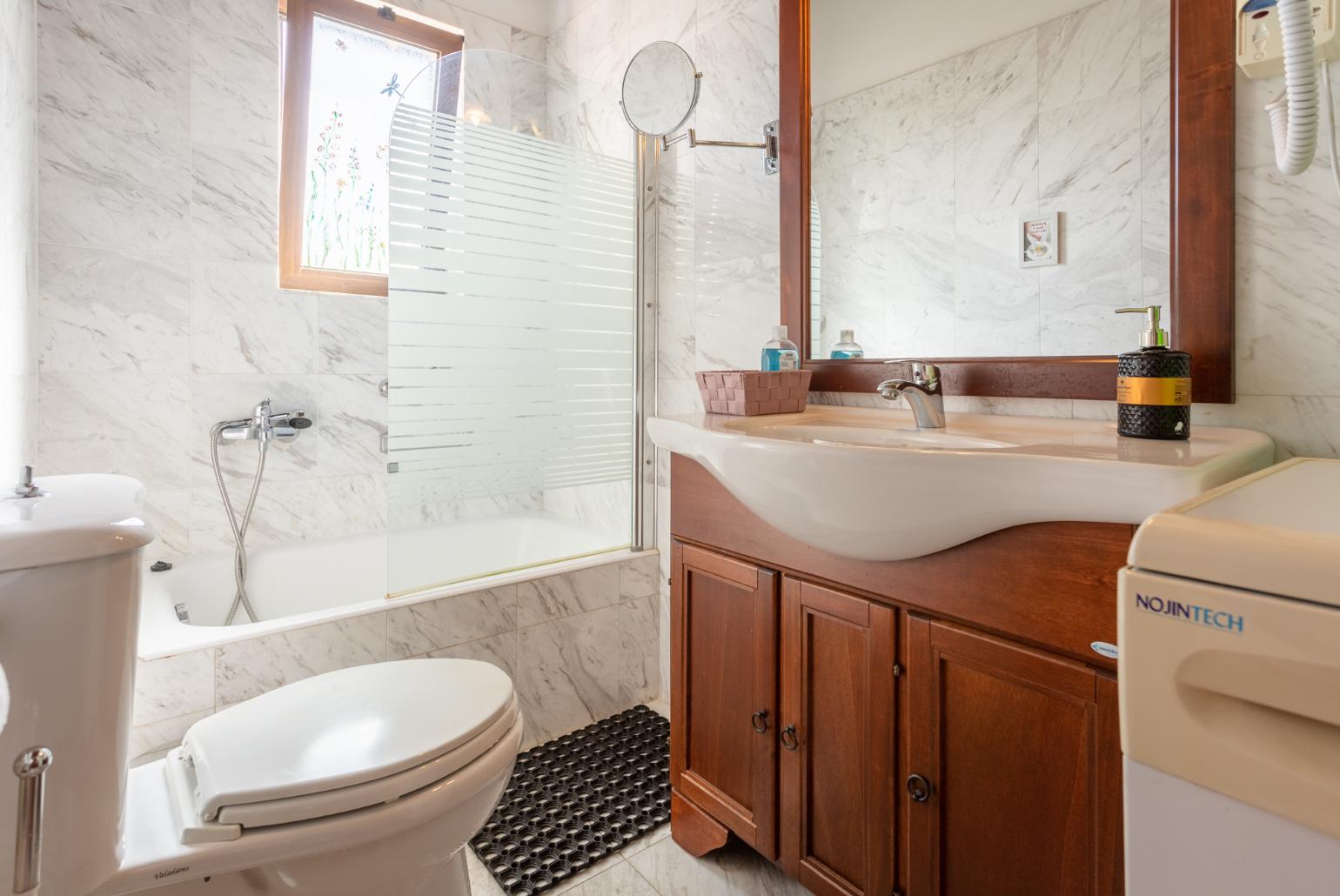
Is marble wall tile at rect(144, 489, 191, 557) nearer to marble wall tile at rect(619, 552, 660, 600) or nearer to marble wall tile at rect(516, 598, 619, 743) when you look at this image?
marble wall tile at rect(516, 598, 619, 743)

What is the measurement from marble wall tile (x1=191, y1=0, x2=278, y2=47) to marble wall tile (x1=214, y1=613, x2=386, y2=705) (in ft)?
6.31

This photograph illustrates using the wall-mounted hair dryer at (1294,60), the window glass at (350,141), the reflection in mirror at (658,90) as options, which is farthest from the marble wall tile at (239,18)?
the wall-mounted hair dryer at (1294,60)

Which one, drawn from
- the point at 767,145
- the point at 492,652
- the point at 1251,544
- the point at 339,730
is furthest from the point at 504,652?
the point at 1251,544

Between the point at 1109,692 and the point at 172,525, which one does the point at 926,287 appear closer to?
the point at 1109,692

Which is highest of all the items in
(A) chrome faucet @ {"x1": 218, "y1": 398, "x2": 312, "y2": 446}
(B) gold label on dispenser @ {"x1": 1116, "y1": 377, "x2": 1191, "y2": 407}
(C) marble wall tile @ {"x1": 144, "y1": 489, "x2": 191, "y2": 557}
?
(B) gold label on dispenser @ {"x1": 1116, "y1": 377, "x2": 1191, "y2": 407}

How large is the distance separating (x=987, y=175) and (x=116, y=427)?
96.6 inches

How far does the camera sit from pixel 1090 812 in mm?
847

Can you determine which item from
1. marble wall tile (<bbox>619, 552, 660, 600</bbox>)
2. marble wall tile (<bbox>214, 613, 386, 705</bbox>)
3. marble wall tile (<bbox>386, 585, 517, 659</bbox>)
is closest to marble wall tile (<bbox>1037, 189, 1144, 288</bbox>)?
marble wall tile (<bbox>619, 552, 660, 600</bbox>)

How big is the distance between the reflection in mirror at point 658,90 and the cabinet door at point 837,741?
4.40ft

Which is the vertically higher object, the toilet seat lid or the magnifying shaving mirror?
the magnifying shaving mirror

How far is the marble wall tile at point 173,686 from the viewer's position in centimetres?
144

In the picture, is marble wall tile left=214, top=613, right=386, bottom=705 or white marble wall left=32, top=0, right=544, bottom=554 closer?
marble wall tile left=214, top=613, right=386, bottom=705

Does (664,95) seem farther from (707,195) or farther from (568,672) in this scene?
(568,672)

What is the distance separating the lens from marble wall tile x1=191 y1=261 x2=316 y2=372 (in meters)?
2.19
